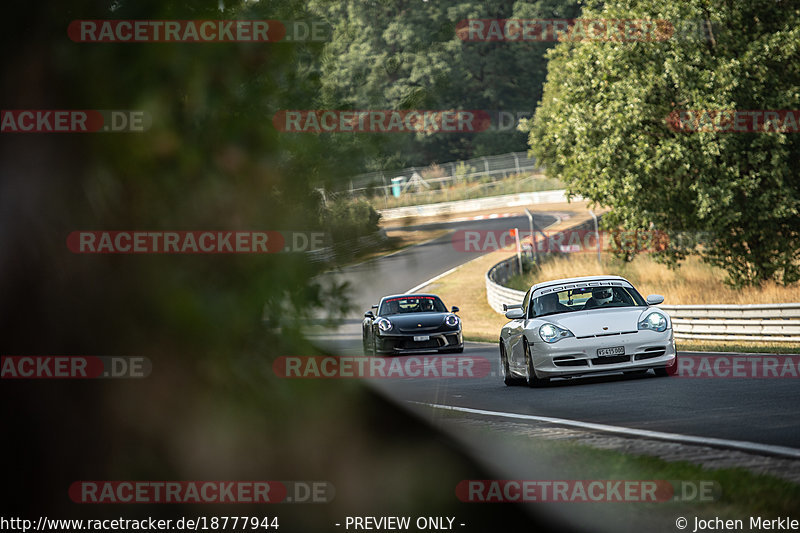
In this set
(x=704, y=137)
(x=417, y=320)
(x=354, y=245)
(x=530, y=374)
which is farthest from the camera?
(x=704, y=137)

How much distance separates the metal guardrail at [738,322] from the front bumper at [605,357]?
27.6 ft

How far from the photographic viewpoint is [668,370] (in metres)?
14.4

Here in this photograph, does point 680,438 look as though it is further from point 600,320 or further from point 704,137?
point 704,137

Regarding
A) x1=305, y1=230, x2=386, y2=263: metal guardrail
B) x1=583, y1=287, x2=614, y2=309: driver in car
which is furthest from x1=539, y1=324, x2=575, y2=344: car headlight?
x1=305, y1=230, x2=386, y2=263: metal guardrail

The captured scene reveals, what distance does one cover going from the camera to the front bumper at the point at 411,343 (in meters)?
22.2

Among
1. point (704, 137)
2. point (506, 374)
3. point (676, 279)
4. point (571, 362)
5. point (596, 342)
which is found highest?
point (704, 137)

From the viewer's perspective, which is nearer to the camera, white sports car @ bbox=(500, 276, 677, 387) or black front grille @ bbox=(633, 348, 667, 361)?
white sports car @ bbox=(500, 276, 677, 387)

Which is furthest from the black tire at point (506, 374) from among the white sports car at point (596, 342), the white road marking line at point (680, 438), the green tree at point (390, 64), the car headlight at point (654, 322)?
the green tree at point (390, 64)

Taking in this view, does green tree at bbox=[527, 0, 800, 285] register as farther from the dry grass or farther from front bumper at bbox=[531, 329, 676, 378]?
front bumper at bbox=[531, 329, 676, 378]

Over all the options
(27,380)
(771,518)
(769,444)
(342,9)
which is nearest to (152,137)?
(27,380)

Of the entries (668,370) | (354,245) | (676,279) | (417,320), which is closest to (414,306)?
(417,320)

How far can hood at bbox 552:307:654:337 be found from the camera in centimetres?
1370

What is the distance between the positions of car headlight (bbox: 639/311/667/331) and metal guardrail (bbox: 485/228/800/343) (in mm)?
8340

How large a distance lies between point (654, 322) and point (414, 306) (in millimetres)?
10567
